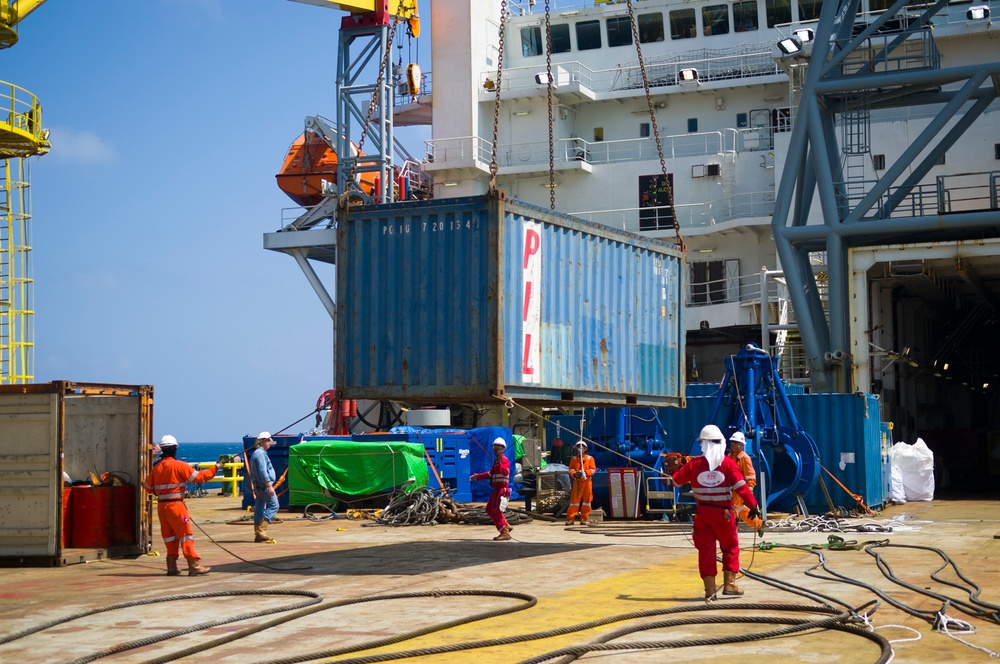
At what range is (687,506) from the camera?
1977cm

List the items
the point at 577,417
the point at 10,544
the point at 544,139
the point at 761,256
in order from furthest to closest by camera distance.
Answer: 1. the point at 544,139
2. the point at 761,256
3. the point at 577,417
4. the point at 10,544

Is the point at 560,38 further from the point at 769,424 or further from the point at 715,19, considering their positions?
the point at 769,424

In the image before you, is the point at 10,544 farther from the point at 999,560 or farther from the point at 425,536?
the point at 999,560

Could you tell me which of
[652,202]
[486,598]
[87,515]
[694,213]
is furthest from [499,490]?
[694,213]


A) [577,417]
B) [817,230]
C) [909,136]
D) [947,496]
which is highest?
[909,136]

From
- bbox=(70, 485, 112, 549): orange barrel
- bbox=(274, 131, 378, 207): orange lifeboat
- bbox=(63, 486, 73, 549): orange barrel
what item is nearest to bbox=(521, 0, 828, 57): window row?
bbox=(274, 131, 378, 207): orange lifeboat

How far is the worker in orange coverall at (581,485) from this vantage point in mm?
19469

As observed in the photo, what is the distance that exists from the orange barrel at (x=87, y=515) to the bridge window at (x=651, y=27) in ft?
96.8

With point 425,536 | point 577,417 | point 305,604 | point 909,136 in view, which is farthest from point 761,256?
point 305,604

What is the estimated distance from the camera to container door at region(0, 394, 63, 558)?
14.3 meters

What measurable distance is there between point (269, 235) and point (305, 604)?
3183cm

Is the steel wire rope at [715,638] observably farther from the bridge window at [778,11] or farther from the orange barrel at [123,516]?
the bridge window at [778,11]

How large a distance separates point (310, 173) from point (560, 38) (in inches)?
413

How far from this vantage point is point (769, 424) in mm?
19672
